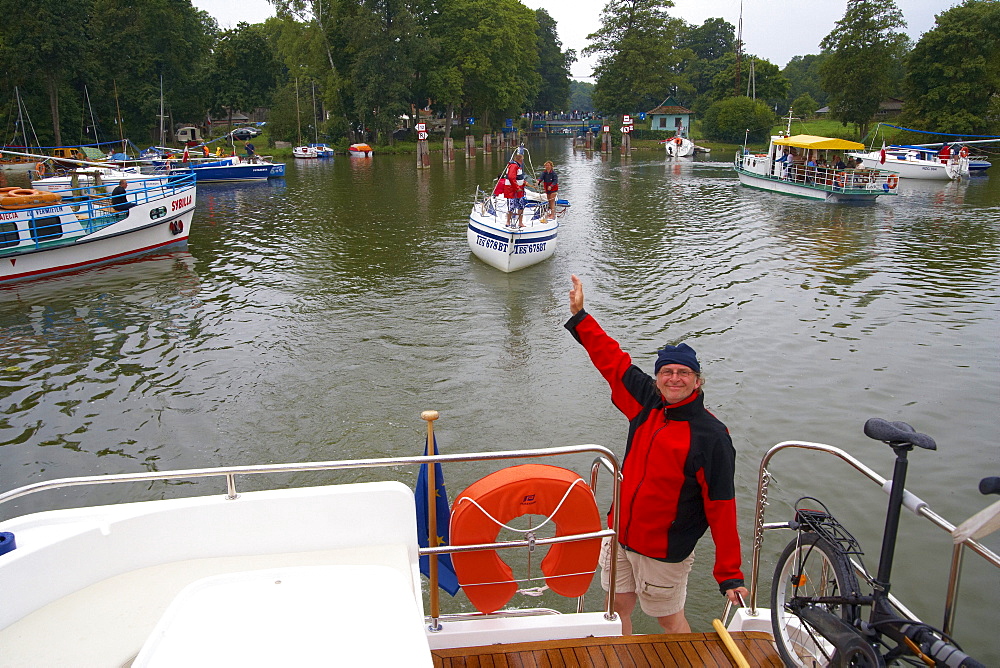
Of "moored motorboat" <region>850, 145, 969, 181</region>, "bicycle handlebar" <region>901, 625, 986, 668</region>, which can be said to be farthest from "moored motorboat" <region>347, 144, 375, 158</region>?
"bicycle handlebar" <region>901, 625, 986, 668</region>

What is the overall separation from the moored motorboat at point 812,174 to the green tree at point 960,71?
2594 centimetres

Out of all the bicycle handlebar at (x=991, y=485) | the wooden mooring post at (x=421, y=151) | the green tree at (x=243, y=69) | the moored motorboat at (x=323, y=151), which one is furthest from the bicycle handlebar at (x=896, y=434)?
the green tree at (x=243, y=69)

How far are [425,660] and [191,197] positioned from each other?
22515 mm

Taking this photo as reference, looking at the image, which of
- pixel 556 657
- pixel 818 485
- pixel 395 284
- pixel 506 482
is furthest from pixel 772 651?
pixel 395 284

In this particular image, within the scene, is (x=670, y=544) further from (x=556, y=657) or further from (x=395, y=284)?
(x=395, y=284)

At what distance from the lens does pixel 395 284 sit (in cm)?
1686

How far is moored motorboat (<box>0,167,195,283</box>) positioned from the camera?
55.2ft

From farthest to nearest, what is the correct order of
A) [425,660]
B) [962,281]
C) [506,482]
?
[962,281], [506,482], [425,660]

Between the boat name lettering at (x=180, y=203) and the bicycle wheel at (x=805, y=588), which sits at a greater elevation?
the boat name lettering at (x=180, y=203)

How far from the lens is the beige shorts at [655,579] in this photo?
3922 millimetres

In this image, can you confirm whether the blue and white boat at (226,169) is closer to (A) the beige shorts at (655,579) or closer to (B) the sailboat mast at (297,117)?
(B) the sailboat mast at (297,117)

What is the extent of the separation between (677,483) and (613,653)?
0.97 meters

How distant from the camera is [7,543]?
3.47m

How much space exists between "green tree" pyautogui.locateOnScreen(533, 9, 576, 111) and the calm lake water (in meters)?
95.5
